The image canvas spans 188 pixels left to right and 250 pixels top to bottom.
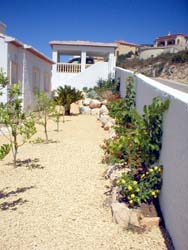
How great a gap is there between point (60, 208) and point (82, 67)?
20.0m

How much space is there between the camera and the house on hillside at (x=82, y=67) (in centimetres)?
2245

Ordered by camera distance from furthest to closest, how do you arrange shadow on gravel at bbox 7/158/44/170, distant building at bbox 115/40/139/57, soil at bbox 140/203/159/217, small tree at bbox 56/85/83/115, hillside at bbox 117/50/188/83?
distant building at bbox 115/40/139/57
hillside at bbox 117/50/188/83
small tree at bbox 56/85/83/115
shadow on gravel at bbox 7/158/44/170
soil at bbox 140/203/159/217

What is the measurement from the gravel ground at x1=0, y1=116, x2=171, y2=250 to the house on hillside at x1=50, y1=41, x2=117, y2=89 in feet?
48.3

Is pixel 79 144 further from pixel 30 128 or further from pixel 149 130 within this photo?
pixel 149 130

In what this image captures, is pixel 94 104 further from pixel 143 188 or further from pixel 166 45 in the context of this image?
pixel 166 45

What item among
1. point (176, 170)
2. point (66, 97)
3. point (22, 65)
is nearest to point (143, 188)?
point (176, 170)

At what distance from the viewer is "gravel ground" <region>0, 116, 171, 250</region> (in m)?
3.75

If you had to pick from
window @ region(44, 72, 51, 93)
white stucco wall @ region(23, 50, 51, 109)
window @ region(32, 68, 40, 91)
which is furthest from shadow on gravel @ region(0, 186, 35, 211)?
window @ region(44, 72, 51, 93)

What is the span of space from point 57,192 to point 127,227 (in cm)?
175

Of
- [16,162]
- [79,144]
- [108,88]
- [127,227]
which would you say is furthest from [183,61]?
[127,227]

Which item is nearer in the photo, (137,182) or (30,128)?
(137,182)

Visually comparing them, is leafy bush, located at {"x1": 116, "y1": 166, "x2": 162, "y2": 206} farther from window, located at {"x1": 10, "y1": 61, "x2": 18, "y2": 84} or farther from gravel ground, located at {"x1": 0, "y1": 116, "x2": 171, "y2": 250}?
window, located at {"x1": 10, "y1": 61, "x2": 18, "y2": 84}

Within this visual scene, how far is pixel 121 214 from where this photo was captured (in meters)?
4.18

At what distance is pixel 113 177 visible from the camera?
5641 mm
